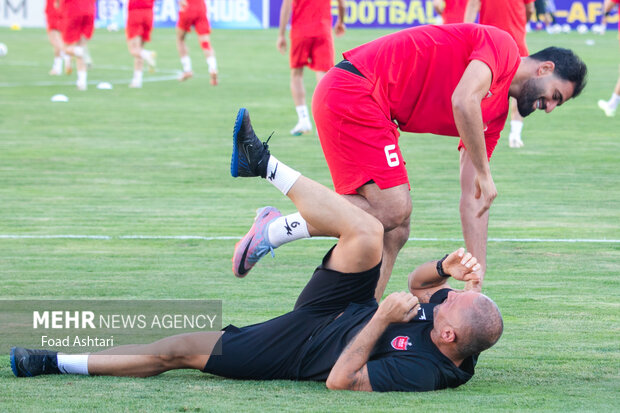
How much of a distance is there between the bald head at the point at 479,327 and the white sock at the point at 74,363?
5.60 ft

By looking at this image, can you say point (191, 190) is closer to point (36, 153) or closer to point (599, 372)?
point (36, 153)

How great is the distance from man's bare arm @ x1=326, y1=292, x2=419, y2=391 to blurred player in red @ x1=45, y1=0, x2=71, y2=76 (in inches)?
734

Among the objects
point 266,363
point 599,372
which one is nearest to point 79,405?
point 266,363

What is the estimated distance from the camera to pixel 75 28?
20.3 metres

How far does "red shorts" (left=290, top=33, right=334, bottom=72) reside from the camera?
14555 millimetres

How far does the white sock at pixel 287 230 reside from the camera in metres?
5.97

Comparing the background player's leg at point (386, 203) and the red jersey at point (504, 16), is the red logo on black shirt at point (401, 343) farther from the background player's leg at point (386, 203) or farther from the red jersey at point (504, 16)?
the red jersey at point (504, 16)

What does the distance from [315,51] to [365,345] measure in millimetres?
10174

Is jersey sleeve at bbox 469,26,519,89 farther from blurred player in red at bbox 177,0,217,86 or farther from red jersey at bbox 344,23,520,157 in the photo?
blurred player in red at bbox 177,0,217,86

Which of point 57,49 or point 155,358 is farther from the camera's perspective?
point 57,49

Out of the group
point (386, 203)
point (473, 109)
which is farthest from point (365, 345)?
point (473, 109)

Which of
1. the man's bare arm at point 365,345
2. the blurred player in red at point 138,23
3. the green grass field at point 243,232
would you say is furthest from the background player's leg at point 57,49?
the man's bare arm at point 365,345

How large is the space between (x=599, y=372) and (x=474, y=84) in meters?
1.54

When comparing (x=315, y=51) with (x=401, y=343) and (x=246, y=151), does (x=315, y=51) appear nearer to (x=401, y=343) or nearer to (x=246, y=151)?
(x=246, y=151)
